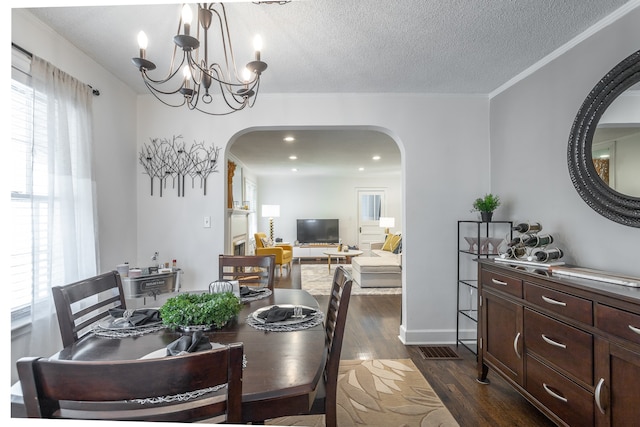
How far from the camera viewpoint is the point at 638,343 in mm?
1286

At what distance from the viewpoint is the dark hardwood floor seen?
6.51 ft

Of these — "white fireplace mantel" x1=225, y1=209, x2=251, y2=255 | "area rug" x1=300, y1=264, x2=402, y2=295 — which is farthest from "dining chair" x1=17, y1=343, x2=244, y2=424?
"white fireplace mantel" x1=225, y1=209, x2=251, y2=255

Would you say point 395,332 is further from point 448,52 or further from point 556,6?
point 556,6

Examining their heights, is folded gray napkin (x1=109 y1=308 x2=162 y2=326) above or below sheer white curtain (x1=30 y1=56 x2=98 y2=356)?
below

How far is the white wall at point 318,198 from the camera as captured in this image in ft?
31.8

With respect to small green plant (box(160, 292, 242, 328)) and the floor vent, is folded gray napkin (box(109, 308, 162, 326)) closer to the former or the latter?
small green plant (box(160, 292, 242, 328))

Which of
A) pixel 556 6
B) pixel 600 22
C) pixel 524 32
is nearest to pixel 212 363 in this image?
pixel 556 6

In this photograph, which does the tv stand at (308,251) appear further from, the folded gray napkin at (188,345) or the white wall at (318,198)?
the folded gray napkin at (188,345)

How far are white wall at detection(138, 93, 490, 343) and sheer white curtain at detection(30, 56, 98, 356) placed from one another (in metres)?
0.81

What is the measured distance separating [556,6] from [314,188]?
26.5 ft

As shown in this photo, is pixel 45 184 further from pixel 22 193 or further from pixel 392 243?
pixel 392 243

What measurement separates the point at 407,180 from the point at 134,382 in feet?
9.45

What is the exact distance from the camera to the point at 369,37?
2.13 m

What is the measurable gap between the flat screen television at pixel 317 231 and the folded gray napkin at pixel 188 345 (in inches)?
333
